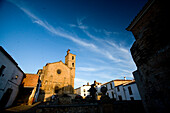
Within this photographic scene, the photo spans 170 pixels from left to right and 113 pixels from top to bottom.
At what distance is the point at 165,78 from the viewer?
8.59 feet

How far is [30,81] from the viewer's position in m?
14.1

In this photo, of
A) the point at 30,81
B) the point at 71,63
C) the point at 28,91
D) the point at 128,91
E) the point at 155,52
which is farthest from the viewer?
the point at 71,63

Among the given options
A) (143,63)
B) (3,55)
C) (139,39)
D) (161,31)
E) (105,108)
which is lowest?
(105,108)

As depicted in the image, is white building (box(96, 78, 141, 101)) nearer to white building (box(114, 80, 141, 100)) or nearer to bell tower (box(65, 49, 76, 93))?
white building (box(114, 80, 141, 100))

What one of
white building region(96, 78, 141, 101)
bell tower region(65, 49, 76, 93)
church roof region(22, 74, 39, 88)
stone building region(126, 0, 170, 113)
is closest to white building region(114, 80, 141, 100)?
white building region(96, 78, 141, 101)

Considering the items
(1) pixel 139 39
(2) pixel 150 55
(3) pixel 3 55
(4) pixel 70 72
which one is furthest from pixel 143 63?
(4) pixel 70 72

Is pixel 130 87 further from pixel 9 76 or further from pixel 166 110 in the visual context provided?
pixel 9 76

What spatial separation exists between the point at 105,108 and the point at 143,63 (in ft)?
11.1

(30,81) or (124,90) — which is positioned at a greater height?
(30,81)

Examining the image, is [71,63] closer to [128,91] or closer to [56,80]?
[56,80]

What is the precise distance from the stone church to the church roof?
238 inches

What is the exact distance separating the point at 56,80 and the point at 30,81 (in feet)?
28.4

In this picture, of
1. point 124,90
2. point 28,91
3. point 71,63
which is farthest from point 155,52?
point 71,63

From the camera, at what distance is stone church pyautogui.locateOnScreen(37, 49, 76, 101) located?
19612mm
